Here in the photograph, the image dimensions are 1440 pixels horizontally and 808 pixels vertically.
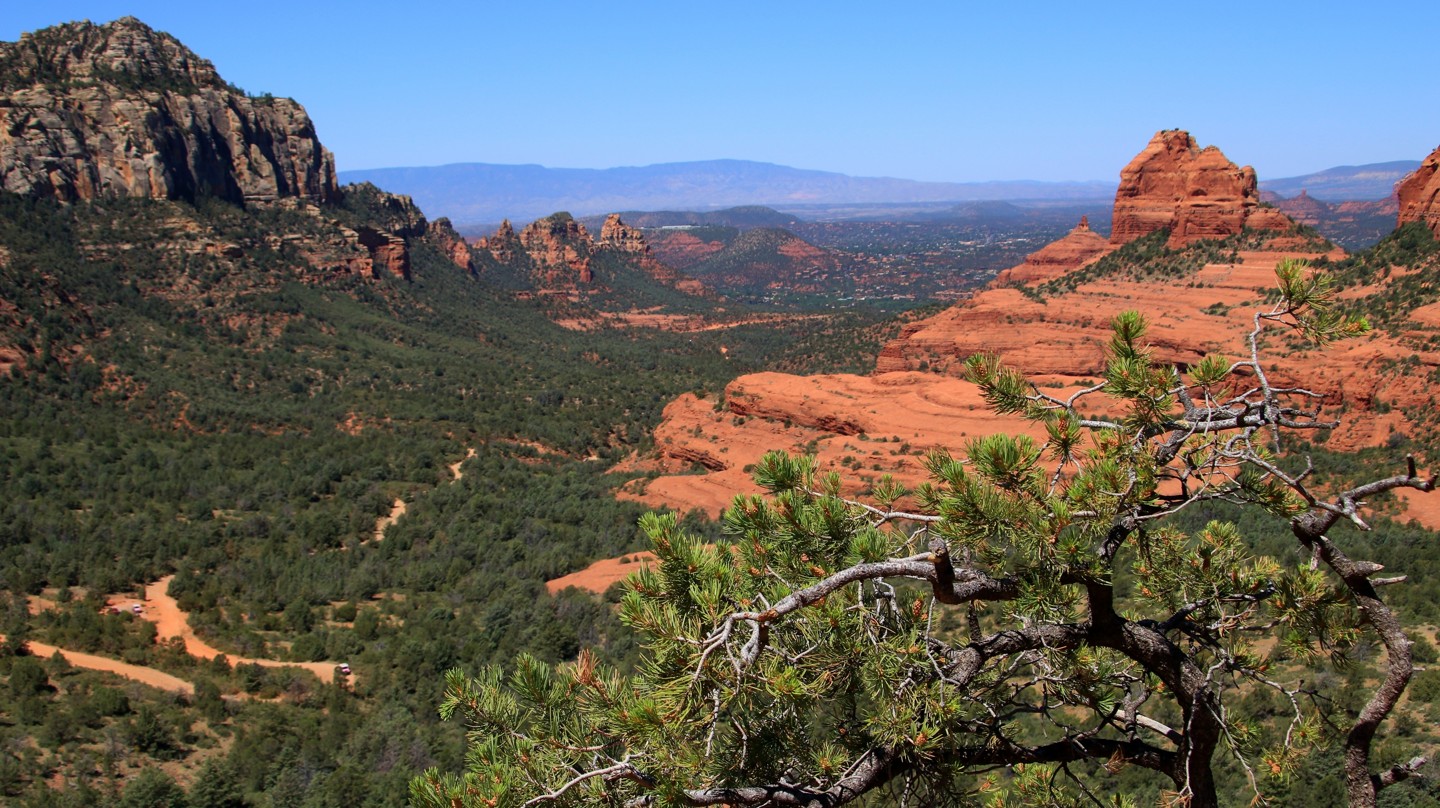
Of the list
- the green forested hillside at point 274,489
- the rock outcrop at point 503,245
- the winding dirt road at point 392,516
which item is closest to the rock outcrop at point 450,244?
the rock outcrop at point 503,245

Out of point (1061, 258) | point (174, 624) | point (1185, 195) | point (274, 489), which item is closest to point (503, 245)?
point (1061, 258)

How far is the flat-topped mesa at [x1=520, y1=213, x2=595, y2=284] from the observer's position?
447 feet

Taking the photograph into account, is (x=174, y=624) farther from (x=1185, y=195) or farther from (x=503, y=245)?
(x=503, y=245)

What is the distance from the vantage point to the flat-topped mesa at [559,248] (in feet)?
447

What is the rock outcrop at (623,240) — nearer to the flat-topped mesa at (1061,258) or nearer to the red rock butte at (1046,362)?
the flat-topped mesa at (1061,258)

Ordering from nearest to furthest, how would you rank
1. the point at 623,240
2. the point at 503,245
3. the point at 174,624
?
the point at 174,624
the point at 503,245
the point at 623,240

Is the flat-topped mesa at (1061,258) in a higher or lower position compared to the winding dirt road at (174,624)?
higher

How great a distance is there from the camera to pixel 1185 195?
59.1 meters

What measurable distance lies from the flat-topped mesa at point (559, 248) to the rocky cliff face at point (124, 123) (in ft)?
174

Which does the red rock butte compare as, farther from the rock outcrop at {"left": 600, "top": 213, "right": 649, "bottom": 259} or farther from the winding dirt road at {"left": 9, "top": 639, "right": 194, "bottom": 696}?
the rock outcrop at {"left": 600, "top": 213, "right": 649, "bottom": 259}

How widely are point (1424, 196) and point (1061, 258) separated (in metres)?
31.8

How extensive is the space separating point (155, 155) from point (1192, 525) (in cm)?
7865

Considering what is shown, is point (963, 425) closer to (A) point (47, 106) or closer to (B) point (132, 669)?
(B) point (132, 669)

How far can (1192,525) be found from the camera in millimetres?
23031
